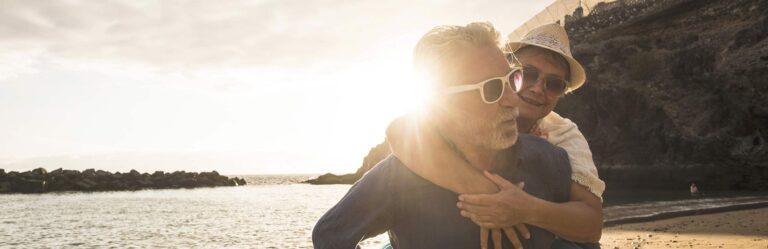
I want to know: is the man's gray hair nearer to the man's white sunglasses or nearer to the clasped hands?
the man's white sunglasses

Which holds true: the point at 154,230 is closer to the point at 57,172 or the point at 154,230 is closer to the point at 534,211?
the point at 534,211

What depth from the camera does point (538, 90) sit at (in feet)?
9.62

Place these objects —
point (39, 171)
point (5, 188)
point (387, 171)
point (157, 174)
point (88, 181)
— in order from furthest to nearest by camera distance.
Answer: point (157, 174)
point (39, 171)
point (88, 181)
point (5, 188)
point (387, 171)

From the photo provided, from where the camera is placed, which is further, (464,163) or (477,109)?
(464,163)

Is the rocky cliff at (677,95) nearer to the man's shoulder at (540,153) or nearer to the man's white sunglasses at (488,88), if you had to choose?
the man's shoulder at (540,153)

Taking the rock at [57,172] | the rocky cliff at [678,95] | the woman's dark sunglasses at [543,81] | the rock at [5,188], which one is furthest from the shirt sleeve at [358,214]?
the rock at [57,172]

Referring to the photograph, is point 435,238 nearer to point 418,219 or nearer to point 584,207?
point 418,219

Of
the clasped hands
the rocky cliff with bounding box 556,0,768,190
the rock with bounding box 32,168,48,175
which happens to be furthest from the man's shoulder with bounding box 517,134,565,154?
the rock with bounding box 32,168,48,175

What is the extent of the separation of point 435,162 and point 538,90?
151 centimetres

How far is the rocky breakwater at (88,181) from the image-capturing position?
7256 centimetres

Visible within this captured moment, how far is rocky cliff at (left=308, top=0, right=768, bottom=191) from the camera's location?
32094 mm

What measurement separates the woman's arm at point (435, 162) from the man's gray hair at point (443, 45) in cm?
17

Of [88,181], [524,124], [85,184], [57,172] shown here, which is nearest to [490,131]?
[524,124]

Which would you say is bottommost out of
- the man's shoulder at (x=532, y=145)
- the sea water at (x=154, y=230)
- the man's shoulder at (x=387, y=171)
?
the sea water at (x=154, y=230)
